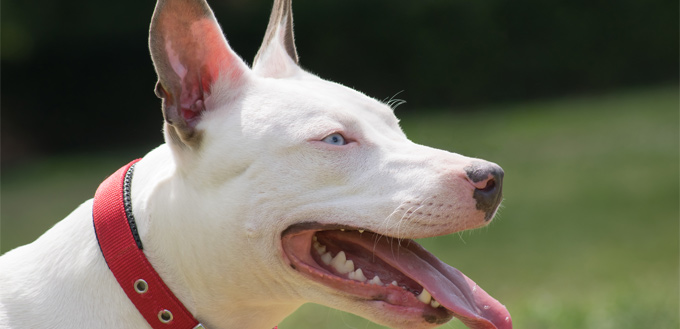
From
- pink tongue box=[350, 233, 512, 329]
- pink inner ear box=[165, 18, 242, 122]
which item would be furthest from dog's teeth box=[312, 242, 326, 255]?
pink inner ear box=[165, 18, 242, 122]

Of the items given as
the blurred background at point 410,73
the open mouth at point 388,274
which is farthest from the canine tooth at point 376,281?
the blurred background at point 410,73

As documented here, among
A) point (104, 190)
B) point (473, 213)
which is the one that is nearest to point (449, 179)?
point (473, 213)

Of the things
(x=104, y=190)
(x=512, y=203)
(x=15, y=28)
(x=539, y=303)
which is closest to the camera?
(x=104, y=190)

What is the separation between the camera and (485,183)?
9.05 feet

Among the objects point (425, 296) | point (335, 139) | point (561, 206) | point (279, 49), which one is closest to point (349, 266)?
point (425, 296)

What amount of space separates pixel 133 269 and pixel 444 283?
1012mm

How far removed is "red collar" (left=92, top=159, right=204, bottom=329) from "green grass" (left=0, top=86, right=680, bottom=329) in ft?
4.44

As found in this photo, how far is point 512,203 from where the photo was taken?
36.1 ft

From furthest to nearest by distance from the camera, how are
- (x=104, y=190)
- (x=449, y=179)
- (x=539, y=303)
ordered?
(x=539, y=303)
(x=104, y=190)
(x=449, y=179)

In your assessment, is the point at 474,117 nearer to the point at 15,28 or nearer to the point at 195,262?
the point at 15,28

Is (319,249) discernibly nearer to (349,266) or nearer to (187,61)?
(349,266)

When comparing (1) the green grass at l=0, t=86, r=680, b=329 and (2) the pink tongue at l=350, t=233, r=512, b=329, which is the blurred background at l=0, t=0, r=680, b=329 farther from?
(2) the pink tongue at l=350, t=233, r=512, b=329

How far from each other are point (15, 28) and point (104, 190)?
14344mm

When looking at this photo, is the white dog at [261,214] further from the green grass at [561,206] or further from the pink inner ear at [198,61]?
the green grass at [561,206]
